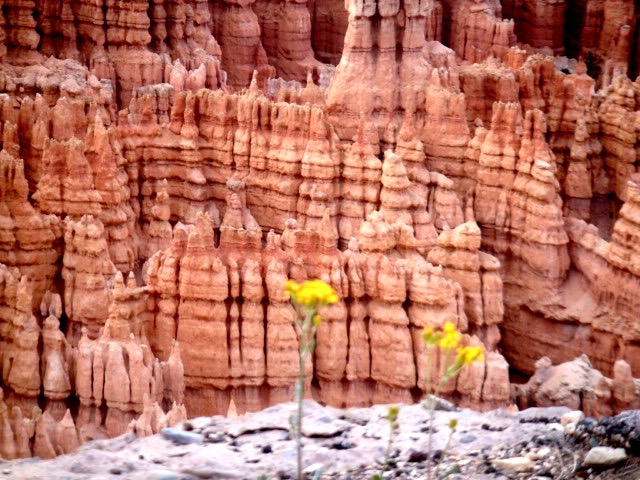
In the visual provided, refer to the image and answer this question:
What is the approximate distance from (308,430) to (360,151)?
543 inches

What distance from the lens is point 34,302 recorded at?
23375 mm

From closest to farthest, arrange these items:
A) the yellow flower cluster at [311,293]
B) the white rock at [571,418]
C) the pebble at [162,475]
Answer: the yellow flower cluster at [311,293], the pebble at [162,475], the white rock at [571,418]

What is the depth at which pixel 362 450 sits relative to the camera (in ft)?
42.5

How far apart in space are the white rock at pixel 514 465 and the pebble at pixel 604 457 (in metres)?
0.47

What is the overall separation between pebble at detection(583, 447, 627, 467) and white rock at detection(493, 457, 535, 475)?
47cm

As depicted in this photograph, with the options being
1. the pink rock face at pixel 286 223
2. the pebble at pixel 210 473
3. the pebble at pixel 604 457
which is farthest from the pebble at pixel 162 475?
the pink rock face at pixel 286 223

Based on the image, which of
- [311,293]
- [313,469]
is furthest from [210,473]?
[311,293]

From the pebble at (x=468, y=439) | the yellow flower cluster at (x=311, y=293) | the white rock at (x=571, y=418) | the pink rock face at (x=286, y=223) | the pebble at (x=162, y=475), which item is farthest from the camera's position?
the pink rock face at (x=286, y=223)

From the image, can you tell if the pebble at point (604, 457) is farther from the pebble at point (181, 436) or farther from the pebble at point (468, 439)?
the pebble at point (181, 436)

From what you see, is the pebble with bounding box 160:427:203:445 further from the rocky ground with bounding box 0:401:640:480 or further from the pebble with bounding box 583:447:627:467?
the pebble with bounding box 583:447:627:467

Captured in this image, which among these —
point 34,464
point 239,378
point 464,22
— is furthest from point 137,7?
point 34,464

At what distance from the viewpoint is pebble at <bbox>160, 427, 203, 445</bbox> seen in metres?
13.5

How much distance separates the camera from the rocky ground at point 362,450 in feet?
40.9

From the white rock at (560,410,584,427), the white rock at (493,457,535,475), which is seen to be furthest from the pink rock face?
the white rock at (493,457,535,475)
